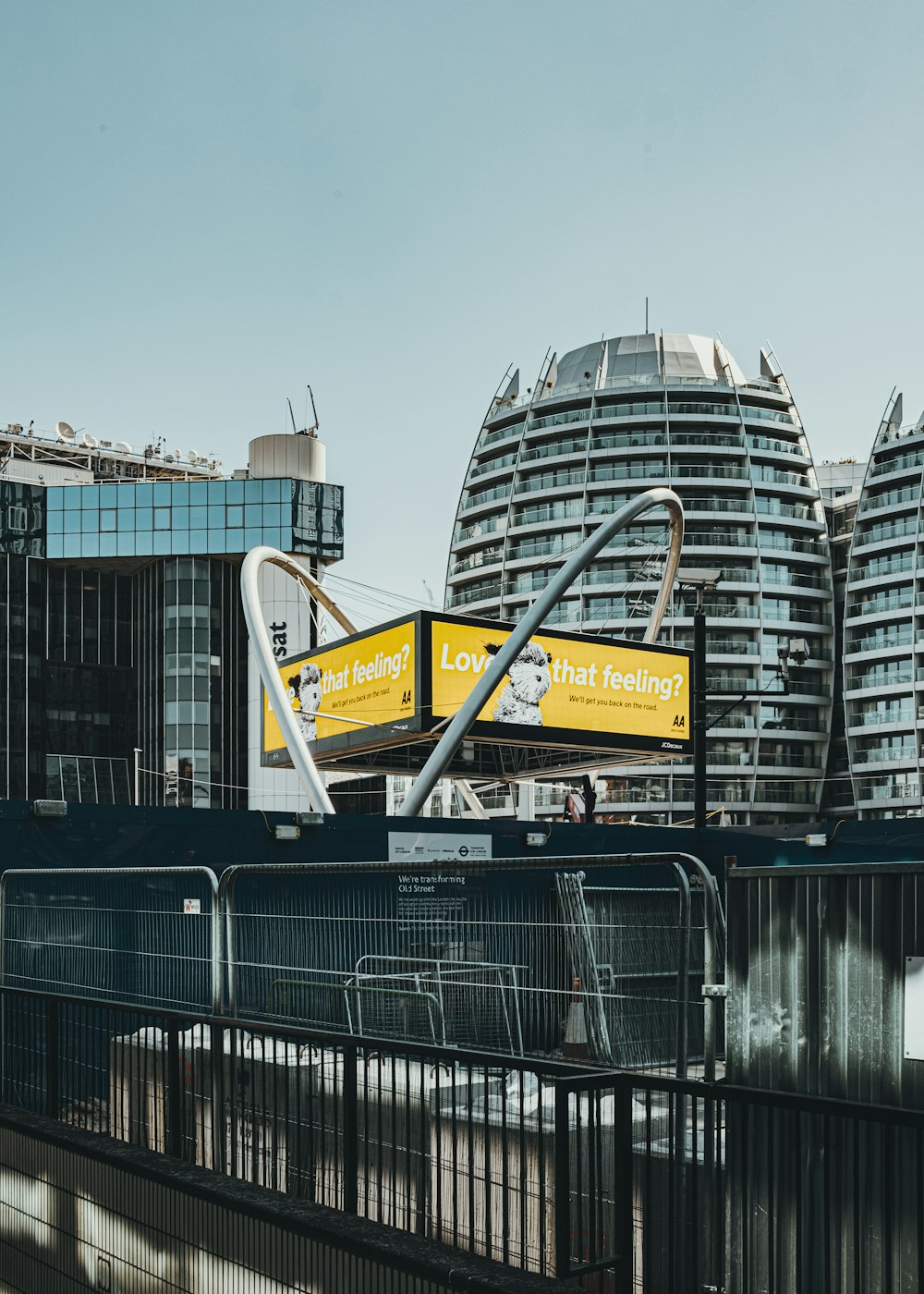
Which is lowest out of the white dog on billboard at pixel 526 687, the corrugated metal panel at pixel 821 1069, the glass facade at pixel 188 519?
the corrugated metal panel at pixel 821 1069

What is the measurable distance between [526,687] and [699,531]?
97938 mm

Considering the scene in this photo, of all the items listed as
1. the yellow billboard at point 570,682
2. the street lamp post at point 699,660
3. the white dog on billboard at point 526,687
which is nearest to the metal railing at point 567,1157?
the street lamp post at point 699,660

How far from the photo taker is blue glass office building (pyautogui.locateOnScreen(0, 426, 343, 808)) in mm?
79312

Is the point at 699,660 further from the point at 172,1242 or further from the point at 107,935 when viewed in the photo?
the point at 172,1242

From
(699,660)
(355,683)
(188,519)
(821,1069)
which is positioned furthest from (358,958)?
(188,519)

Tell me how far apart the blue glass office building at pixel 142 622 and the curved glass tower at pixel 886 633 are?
56656 millimetres

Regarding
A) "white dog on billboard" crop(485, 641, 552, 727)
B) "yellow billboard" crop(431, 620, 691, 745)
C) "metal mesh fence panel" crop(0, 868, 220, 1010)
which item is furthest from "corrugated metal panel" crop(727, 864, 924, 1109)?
"white dog on billboard" crop(485, 641, 552, 727)

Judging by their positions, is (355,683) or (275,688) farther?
(275,688)

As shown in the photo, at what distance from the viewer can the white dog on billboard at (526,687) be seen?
28547 mm

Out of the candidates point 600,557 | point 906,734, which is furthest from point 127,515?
point 906,734

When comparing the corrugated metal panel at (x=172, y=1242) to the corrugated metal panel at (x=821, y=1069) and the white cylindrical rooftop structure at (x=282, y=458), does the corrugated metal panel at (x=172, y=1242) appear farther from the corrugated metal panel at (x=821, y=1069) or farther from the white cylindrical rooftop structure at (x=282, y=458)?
the white cylindrical rooftop structure at (x=282, y=458)

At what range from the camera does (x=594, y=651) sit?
30.8 m

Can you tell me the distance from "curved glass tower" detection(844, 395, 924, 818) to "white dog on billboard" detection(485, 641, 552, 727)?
92026 mm

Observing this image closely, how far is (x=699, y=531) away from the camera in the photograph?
408ft
